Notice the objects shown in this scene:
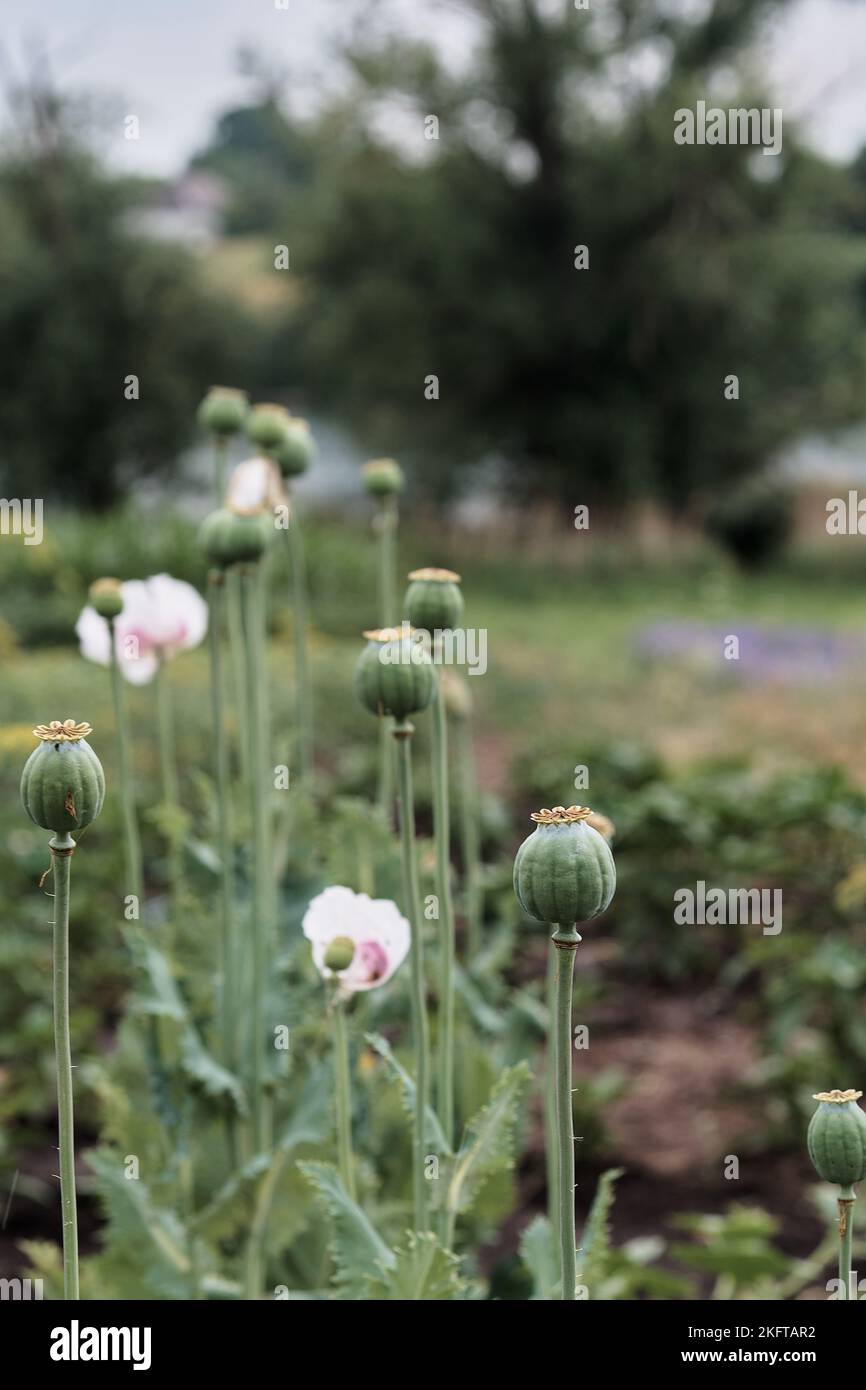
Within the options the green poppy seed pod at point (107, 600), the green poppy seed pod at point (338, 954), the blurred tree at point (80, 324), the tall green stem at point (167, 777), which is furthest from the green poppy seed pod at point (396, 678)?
the blurred tree at point (80, 324)

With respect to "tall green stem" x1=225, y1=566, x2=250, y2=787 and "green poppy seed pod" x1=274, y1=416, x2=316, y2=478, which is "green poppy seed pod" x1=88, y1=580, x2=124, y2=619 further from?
"green poppy seed pod" x1=274, y1=416, x2=316, y2=478

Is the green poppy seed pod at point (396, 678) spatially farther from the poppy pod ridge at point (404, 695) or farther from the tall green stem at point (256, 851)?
the tall green stem at point (256, 851)

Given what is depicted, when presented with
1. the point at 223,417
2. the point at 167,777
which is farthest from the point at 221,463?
the point at 167,777

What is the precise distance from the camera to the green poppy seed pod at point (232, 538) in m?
1.19

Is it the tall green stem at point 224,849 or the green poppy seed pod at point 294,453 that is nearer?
the tall green stem at point 224,849

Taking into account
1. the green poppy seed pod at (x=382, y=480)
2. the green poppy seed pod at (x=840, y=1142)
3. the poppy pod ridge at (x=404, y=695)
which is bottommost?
the green poppy seed pod at (x=840, y=1142)

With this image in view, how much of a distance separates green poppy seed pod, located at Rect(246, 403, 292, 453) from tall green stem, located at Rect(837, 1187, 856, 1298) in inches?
35.4

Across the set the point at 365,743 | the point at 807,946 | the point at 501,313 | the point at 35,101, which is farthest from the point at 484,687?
the point at 35,101

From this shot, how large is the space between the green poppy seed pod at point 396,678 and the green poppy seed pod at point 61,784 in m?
0.24

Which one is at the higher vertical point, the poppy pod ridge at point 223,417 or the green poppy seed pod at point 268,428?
the poppy pod ridge at point 223,417

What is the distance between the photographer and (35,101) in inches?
570

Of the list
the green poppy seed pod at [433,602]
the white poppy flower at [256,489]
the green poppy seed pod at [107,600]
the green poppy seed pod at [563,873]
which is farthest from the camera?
the white poppy flower at [256,489]

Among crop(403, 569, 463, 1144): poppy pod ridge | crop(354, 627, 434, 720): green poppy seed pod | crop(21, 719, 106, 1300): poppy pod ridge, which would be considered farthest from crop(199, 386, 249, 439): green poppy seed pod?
crop(21, 719, 106, 1300): poppy pod ridge
